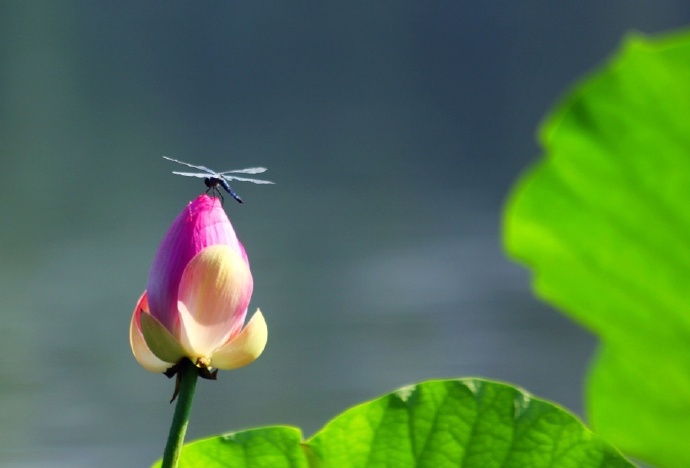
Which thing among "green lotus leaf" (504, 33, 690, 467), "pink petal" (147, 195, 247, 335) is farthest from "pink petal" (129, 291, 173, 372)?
"green lotus leaf" (504, 33, 690, 467)

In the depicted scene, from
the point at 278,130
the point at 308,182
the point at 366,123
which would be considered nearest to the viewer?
the point at 308,182

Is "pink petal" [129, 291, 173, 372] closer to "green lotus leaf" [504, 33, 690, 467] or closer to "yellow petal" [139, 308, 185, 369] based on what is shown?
"yellow petal" [139, 308, 185, 369]

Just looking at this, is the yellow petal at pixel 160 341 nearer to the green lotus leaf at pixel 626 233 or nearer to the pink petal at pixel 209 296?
the pink petal at pixel 209 296

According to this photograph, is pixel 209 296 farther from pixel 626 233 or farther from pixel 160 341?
pixel 626 233

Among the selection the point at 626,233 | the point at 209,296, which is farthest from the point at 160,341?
the point at 626,233

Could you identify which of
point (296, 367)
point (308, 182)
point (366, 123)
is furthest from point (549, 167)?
point (366, 123)

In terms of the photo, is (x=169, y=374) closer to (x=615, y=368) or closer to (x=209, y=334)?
(x=209, y=334)

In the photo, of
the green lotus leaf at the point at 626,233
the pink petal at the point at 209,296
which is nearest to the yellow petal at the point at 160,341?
the pink petal at the point at 209,296

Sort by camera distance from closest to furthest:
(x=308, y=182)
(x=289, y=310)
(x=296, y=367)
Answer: (x=296, y=367)
(x=289, y=310)
(x=308, y=182)
